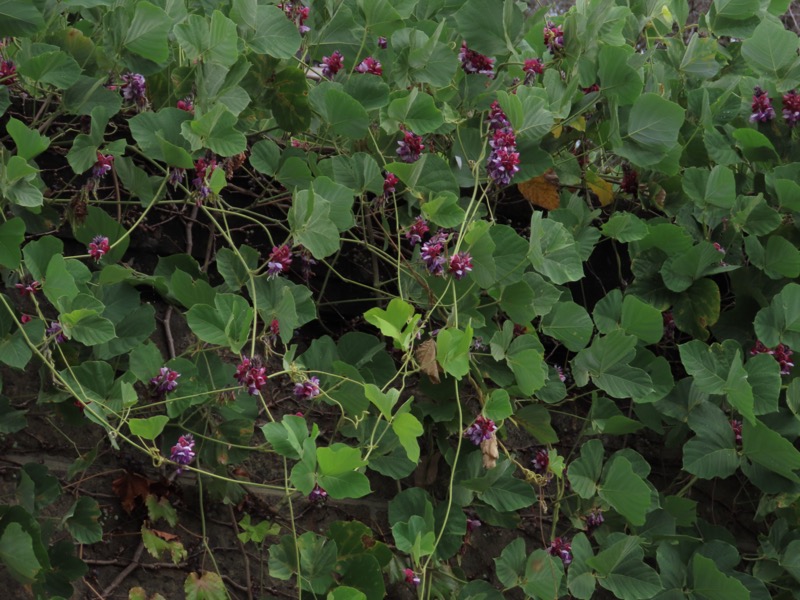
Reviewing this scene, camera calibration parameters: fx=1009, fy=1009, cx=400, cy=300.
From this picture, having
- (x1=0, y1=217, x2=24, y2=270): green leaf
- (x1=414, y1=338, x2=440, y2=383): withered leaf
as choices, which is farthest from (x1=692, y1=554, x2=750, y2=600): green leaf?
(x1=0, y1=217, x2=24, y2=270): green leaf

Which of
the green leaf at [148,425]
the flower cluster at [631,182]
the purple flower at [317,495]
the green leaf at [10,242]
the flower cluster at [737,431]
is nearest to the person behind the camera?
the green leaf at [148,425]

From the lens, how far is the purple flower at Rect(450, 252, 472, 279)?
1507 millimetres

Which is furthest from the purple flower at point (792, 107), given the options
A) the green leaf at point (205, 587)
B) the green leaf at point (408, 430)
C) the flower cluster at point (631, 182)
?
the green leaf at point (205, 587)

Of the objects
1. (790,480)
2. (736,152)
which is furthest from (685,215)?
(790,480)

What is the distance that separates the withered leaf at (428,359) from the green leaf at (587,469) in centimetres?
36

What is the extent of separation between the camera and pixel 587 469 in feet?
5.58

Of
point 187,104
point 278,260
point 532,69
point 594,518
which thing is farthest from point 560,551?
point 187,104

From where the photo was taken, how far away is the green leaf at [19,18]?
4.38 ft

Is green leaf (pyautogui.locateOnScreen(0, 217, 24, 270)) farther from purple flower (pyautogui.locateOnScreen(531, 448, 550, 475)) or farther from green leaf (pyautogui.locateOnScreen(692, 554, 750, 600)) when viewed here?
green leaf (pyautogui.locateOnScreen(692, 554, 750, 600))

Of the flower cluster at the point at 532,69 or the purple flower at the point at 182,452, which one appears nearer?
the purple flower at the point at 182,452

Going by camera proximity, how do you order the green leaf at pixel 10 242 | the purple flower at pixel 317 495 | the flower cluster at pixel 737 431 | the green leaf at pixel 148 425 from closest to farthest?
1. the green leaf at pixel 148 425
2. the green leaf at pixel 10 242
3. the purple flower at pixel 317 495
4. the flower cluster at pixel 737 431

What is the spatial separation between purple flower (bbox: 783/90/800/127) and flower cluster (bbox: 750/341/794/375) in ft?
1.52

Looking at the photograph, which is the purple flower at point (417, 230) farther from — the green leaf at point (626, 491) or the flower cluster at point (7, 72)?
the flower cluster at point (7, 72)

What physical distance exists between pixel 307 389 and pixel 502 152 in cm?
50
